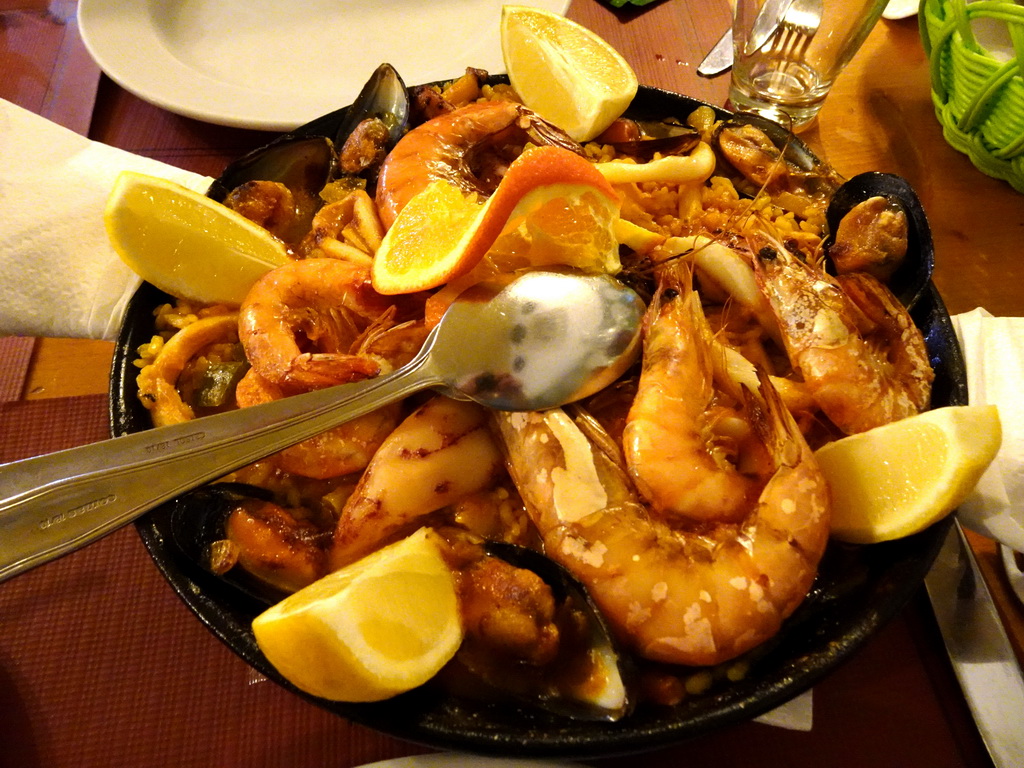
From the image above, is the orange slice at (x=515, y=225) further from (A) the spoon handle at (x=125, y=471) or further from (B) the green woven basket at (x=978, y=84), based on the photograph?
(B) the green woven basket at (x=978, y=84)

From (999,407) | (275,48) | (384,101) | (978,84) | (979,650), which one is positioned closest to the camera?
(979,650)

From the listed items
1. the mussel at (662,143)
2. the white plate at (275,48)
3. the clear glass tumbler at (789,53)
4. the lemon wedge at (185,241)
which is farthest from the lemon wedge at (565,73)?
the lemon wedge at (185,241)

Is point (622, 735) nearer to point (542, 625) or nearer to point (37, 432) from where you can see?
point (542, 625)

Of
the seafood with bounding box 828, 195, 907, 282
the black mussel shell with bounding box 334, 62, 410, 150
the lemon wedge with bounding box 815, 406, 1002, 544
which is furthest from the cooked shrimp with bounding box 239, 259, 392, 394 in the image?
the seafood with bounding box 828, 195, 907, 282

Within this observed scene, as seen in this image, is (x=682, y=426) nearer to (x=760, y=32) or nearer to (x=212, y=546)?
(x=212, y=546)

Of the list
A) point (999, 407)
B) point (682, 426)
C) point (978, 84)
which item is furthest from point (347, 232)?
point (978, 84)

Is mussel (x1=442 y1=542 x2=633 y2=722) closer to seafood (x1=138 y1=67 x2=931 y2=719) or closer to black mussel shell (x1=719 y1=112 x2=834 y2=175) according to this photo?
seafood (x1=138 y1=67 x2=931 y2=719)

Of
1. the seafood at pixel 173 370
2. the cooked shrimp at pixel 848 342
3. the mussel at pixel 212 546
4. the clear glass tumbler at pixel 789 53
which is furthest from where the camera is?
the clear glass tumbler at pixel 789 53
